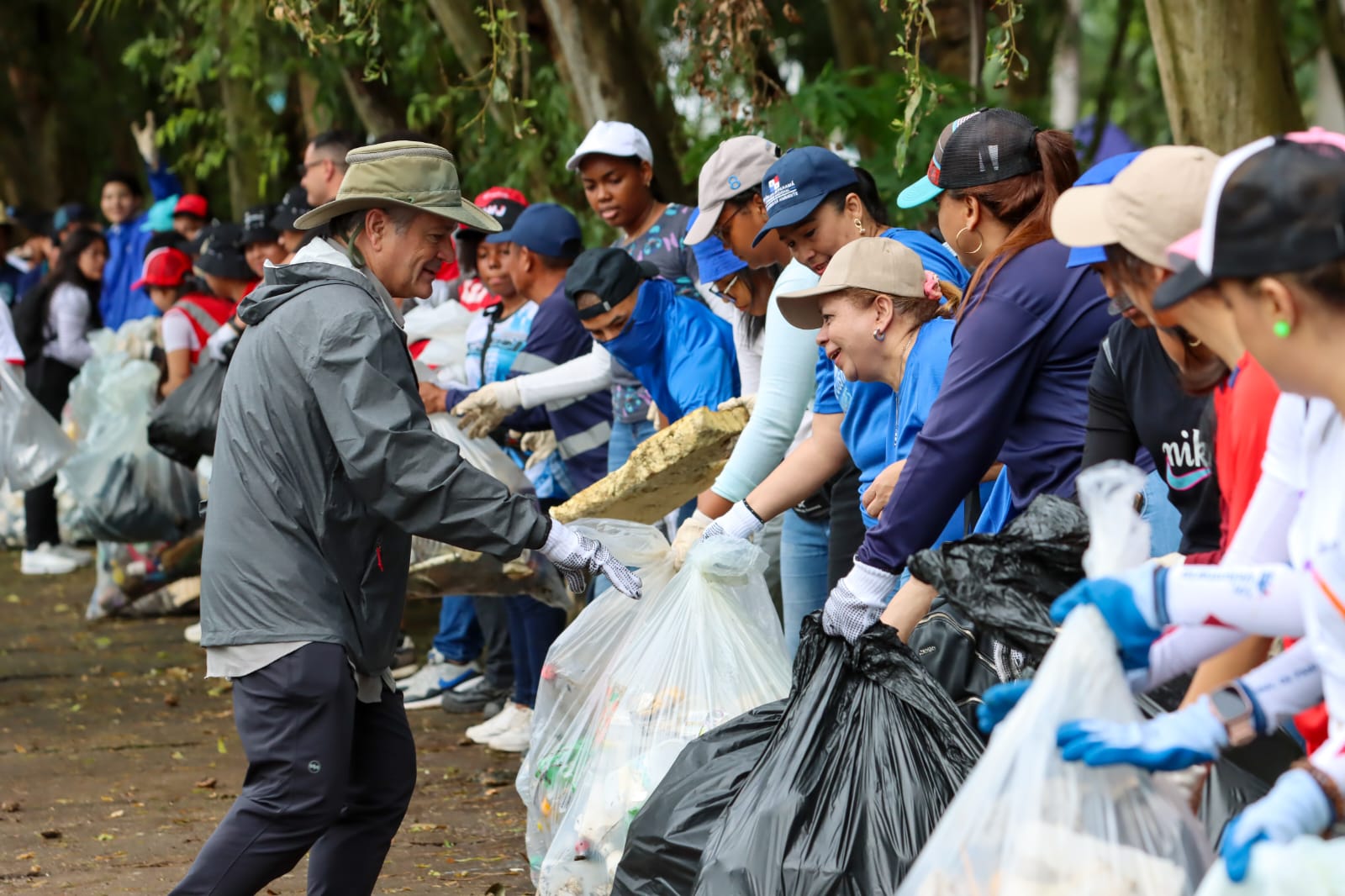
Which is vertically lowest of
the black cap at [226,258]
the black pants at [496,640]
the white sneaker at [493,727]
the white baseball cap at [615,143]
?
the white sneaker at [493,727]

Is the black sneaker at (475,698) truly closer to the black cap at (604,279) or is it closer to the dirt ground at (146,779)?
the dirt ground at (146,779)

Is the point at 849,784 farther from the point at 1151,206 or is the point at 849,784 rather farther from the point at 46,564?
the point at 46,564

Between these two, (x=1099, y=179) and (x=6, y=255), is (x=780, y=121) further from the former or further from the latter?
(x=6, y=255)

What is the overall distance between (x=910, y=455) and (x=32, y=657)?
6032mm

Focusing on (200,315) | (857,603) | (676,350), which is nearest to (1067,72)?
(200,315)

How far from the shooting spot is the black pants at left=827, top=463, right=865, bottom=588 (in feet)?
13.5

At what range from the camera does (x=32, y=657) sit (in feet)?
25.3

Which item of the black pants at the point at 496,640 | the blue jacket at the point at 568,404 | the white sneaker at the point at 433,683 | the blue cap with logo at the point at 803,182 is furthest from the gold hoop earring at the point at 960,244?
the white sneaker at the point at 433,683

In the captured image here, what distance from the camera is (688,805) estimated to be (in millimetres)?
3141

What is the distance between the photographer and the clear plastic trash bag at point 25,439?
694cm

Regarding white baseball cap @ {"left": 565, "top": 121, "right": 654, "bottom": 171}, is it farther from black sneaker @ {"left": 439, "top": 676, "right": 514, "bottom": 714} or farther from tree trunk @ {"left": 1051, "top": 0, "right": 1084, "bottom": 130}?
tree trunk @ {"left": 1051, "top": 0, "right": 1084, "bottom": 130}

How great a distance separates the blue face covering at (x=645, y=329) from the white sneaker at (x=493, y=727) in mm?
1590

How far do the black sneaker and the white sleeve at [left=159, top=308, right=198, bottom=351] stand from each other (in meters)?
2.79

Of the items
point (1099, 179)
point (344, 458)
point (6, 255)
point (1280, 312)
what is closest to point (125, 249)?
point (6, 255)
